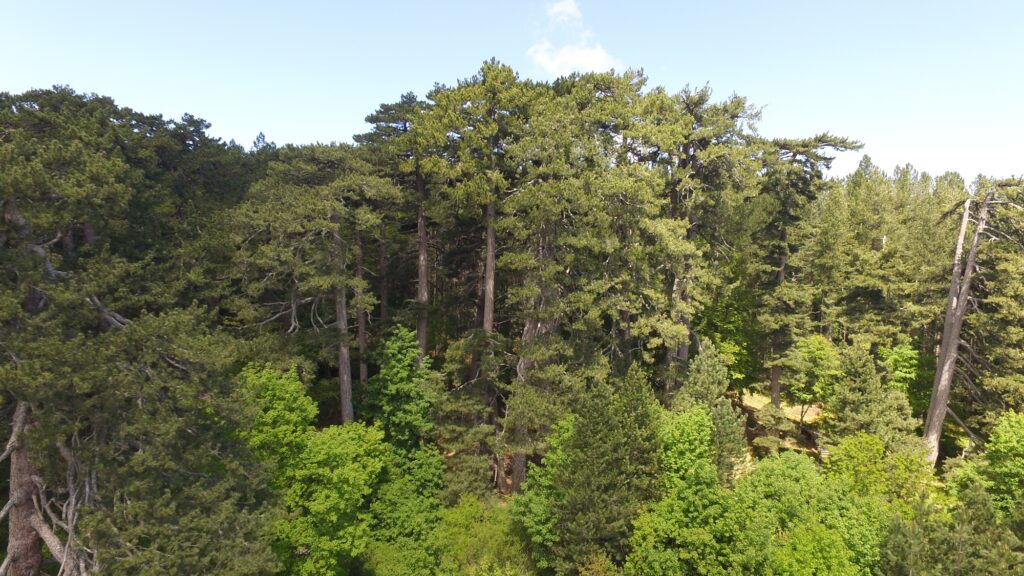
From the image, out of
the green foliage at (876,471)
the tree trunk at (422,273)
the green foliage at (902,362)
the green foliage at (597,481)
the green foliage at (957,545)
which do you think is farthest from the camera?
the green foliage at (902,362)

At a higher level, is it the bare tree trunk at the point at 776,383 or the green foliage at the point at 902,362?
the green foliage at the point at 902,362

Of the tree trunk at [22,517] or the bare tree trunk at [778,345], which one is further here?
the bare tree trunk at [778,345]

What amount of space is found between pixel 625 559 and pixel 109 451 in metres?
16.1

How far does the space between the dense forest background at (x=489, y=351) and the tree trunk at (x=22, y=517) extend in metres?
0.07

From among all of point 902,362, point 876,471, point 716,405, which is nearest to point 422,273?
point 716,405

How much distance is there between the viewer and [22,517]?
1214 cm

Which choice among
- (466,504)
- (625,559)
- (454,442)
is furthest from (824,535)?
(454,442)

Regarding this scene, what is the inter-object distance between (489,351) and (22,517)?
1537 cm

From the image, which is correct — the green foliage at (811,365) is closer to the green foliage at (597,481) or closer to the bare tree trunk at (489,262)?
the green foliage at (597,481)

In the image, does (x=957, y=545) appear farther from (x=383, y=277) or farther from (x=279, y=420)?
(x=383, y=277)

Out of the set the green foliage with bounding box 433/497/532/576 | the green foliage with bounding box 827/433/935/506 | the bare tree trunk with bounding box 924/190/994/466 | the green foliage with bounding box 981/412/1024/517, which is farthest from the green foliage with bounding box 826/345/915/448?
the green foliage with bounding box 433/497/532/576

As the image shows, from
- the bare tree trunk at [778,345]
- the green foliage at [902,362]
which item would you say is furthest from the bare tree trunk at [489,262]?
the green foliage at [902,362]

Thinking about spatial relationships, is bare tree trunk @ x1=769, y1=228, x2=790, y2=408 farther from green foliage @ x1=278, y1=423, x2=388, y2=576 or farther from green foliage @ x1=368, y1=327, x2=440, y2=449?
green foliage @ x1=278, y1=423, x2=388, y2=576

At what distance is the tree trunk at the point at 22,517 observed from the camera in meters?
11.8
